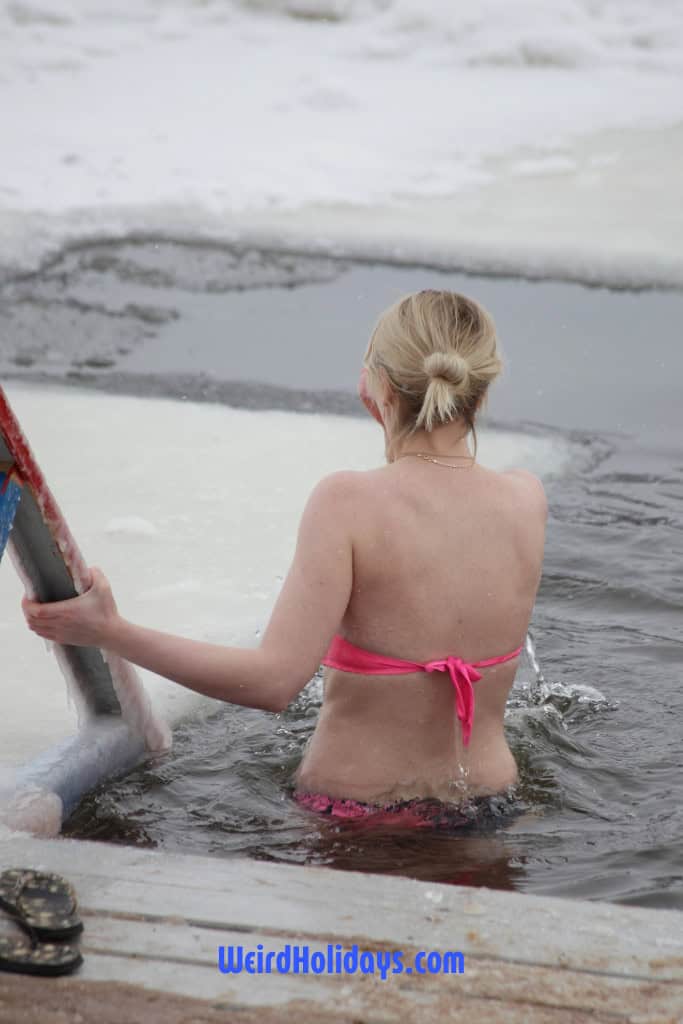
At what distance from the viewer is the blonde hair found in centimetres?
251

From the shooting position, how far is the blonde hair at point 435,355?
251cm

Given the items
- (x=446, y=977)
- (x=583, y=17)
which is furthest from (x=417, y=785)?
(x=583, y=17)

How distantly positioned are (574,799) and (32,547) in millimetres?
1382

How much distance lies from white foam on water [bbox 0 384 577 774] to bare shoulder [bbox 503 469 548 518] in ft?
3.80

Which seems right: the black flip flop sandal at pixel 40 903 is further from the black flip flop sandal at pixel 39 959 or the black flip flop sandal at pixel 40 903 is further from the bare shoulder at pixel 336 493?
the bare shoulder at pixel 336 493

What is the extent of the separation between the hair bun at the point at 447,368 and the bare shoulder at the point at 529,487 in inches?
12.1

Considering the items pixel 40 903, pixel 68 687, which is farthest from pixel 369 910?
pixel 68 687

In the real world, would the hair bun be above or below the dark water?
above

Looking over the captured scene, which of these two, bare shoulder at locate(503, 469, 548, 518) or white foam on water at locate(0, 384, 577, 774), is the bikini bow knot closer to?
bare shoulder at locate(503, 469, 548, 518)

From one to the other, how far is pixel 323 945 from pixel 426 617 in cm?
79

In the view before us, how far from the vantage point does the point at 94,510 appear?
4758 mm

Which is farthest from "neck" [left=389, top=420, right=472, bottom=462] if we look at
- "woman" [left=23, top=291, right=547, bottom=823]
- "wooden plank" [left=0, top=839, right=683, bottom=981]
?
"wooden plank" [left=0, top=839, right=683, bottom=981]

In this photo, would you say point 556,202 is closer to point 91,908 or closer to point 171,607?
point 171,607

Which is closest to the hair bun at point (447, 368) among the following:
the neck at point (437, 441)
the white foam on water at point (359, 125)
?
the neck at point (437, 441)
